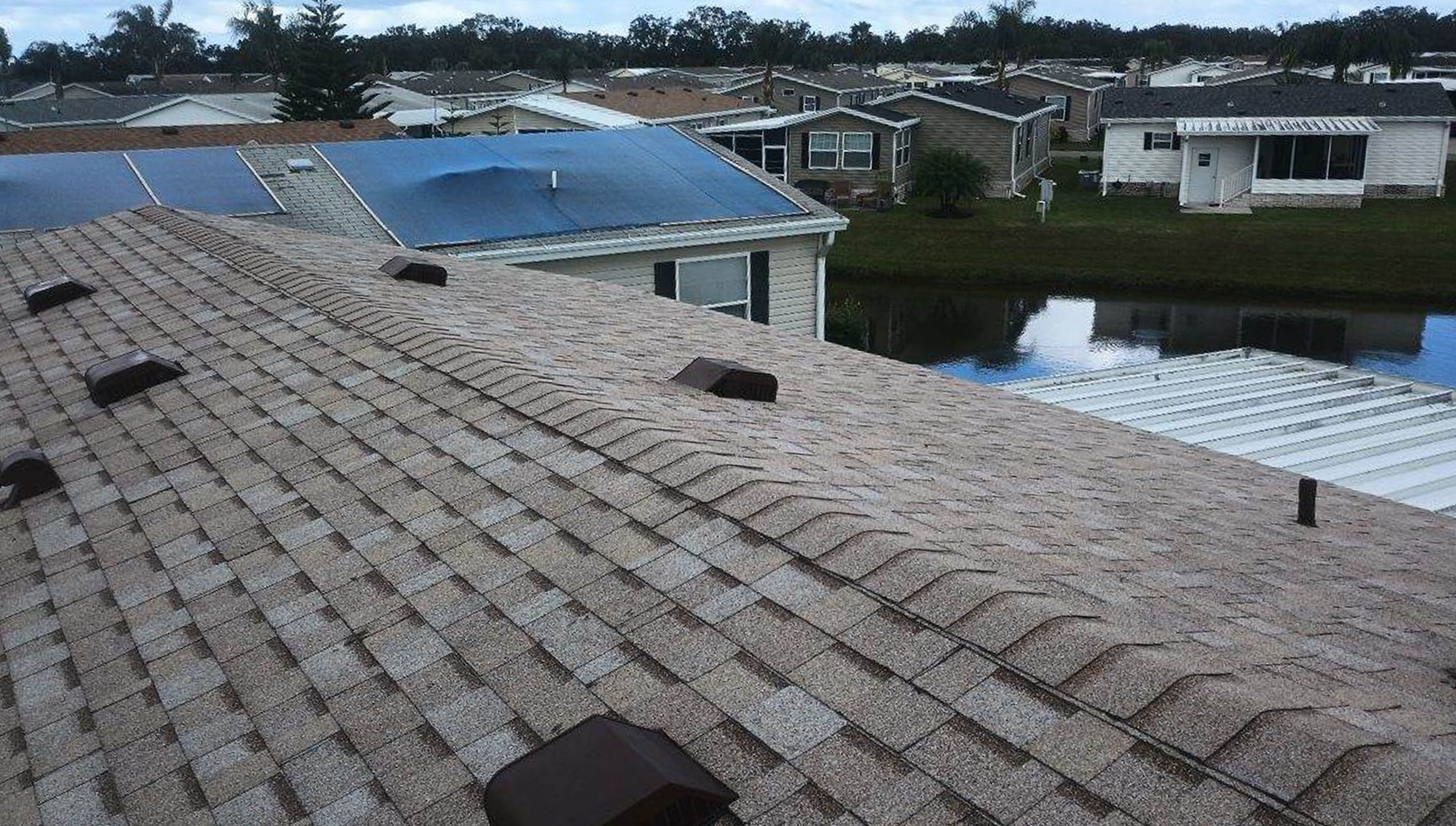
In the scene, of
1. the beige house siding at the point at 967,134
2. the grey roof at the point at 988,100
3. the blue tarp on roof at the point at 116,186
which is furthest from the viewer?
the grey roof at the point at 988,100

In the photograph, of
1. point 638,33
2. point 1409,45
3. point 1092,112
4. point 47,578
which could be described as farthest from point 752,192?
point 638,33

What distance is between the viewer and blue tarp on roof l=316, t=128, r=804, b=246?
18.2 metres

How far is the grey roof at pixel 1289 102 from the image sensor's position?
43.5 meters

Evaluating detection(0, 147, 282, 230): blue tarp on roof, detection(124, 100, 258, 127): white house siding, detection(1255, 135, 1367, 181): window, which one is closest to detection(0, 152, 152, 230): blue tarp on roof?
detection(0, 147, 282, 230): blue tarp on roof

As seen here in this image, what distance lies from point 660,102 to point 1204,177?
24744 mm

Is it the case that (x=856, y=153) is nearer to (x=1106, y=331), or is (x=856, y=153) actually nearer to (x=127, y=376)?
(x=1106, y=331)

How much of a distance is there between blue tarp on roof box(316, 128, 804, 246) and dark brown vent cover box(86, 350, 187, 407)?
30.6ft

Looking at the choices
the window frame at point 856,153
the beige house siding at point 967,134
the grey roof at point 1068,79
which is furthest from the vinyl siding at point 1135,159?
the grey roof at point 1068,79

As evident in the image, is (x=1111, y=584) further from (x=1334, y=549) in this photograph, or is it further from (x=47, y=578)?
(x=47, y=578)

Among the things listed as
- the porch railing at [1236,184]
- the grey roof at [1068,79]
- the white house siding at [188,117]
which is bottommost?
the porch railing at [1236,184]

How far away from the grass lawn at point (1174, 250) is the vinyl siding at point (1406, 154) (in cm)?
135

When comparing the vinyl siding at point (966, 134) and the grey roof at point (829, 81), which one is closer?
the vinyl siding at point (966, 134)

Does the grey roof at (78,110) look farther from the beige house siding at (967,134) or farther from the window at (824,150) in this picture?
the beige house siding at (967,134)

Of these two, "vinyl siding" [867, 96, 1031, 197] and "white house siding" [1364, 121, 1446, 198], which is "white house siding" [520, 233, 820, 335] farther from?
"white house siding" [1364, 121, 1446, 198]
